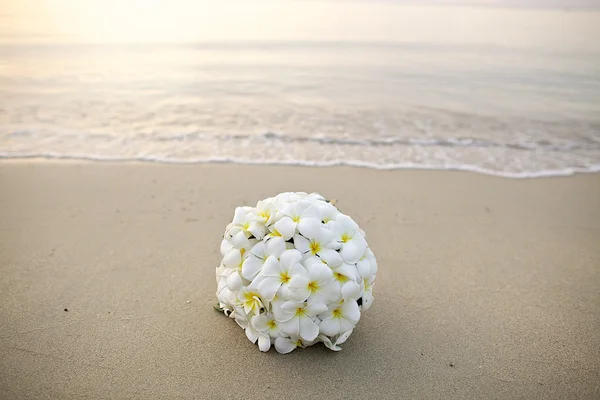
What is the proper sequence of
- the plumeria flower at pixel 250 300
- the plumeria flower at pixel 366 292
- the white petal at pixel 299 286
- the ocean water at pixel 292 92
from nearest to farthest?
1. the white petal at pixel 299 286
2. the plumeria flower at pixel 250 300
3. the plumeria flower at pixel 366 292
4. the ocean water at pixel 292 92

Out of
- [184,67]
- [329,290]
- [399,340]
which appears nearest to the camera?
[329,290]

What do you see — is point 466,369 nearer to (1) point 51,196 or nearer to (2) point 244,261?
(2) point 244,261

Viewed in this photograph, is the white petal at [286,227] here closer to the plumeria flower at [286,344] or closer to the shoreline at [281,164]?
the plumeria flower at [286,344]

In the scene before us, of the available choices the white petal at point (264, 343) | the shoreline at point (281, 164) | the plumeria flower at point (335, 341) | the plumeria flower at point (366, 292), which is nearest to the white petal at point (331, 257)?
the plumeria flower at point (366, 292)

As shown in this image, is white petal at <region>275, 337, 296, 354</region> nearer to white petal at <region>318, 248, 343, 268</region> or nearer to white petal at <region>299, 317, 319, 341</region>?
white petal at <region>299, 317, 319, 341</region>

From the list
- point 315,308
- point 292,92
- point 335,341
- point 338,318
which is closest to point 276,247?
point 315,308

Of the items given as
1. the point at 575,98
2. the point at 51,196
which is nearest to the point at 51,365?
the point at 51,196

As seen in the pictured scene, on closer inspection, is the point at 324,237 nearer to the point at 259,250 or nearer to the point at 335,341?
the point at 259,250
